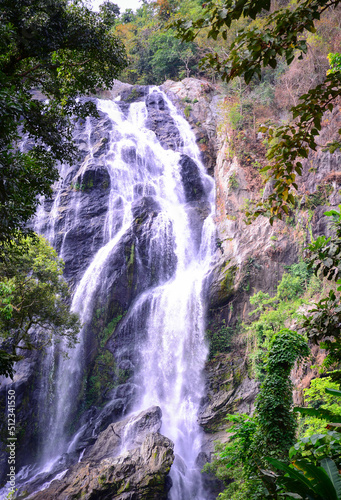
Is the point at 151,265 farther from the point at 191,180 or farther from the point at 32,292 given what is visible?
the point at 32,292

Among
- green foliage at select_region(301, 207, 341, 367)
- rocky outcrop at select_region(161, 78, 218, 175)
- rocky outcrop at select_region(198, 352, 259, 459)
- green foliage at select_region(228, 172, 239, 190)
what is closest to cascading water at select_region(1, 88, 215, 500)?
Answer: rocky outcrop at select_region(198, 352, 259, 459)

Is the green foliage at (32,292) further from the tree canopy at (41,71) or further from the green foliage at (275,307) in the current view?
the green foliage at (275,307)

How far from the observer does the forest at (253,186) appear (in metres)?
2.09

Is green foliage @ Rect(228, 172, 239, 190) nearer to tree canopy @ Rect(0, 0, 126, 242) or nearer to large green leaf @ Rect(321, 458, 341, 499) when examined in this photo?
tree canopy @ Rect(0, 0, 126, 242)

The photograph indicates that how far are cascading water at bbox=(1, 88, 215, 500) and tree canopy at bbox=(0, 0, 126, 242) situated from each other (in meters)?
9.21

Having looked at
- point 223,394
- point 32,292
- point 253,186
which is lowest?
point 223,394

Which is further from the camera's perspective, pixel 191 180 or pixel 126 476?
pixel 191 180

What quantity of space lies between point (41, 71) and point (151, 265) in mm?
10379

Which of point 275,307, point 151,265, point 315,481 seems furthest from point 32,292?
point 315,481

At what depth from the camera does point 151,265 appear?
1584 centimetres

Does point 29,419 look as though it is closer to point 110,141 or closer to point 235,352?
point 235,352

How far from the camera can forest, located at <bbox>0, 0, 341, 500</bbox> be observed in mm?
2086

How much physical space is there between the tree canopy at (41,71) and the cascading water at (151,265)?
9214mm

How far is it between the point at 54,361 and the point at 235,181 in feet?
38.1
